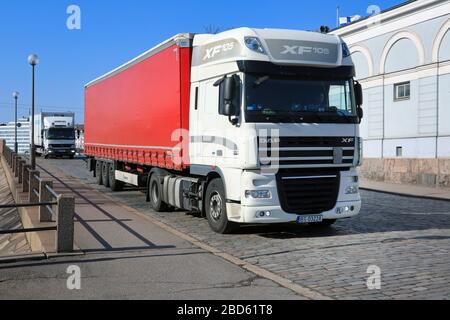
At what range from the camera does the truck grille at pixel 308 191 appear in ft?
32.4

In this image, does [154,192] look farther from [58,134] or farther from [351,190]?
[58,134]

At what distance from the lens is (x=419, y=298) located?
6.14 meters

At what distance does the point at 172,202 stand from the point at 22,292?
6.64 meters

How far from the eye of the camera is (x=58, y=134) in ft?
154

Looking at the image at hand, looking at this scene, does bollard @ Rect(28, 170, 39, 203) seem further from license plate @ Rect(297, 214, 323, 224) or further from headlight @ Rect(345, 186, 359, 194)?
headlight @ Rect(345, 186, 359, 194)

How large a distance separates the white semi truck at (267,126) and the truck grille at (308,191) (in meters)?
0.02

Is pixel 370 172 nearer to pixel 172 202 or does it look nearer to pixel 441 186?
pixel 441 186

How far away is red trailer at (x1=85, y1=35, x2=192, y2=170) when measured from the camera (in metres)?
12.1

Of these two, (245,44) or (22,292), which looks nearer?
(22,292)

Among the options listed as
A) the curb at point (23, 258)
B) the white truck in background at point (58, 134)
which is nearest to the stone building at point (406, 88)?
the curb at point (23, 258)

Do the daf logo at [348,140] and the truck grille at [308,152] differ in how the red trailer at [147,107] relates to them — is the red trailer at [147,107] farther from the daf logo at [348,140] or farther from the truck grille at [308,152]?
the daf logo at [348,140]

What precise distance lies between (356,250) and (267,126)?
251 cm

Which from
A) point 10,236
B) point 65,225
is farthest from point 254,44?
point 10,236
